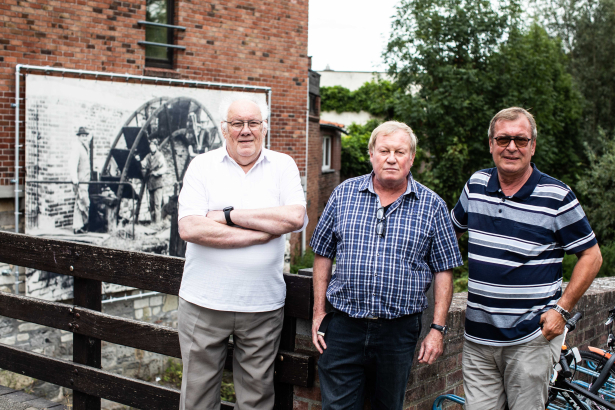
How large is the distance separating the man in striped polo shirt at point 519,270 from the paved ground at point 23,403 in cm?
271

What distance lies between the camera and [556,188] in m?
2.70

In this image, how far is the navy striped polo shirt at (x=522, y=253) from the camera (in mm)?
2664

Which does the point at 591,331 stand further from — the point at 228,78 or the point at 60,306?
the point at 228,78

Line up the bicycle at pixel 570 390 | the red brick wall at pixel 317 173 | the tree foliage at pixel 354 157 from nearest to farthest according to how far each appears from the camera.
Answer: the bicycle at pixel 570 390 < the red brick wall at pixel 317 173 < the tree foliage at pixel 354 157

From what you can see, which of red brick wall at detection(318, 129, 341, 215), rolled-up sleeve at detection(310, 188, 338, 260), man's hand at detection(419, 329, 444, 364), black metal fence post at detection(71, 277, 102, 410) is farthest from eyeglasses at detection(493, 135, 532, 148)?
red brick wall at detection(318, 129, 341, 215)

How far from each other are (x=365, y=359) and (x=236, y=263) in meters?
0.77

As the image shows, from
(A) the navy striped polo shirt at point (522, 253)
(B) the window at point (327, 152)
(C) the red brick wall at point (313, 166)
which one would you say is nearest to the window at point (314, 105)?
(C) the red brick wall at point (313, 166)

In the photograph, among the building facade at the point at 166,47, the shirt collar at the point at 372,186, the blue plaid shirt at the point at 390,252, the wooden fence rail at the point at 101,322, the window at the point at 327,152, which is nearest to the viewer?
the blue plaid shirt at the point at 390,252

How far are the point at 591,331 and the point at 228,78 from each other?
720 centimetres

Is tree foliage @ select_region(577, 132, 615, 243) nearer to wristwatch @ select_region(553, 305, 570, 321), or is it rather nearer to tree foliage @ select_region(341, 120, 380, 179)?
tree foliage @ select_region(341, 120, 380, 179)

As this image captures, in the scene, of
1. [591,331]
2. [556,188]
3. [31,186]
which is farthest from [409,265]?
[31,186]

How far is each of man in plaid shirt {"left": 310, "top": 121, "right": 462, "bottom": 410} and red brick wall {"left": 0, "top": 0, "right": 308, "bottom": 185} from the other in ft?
21.9

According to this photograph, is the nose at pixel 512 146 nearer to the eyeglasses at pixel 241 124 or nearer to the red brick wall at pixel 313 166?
the eyeglasses at pixel 241 124

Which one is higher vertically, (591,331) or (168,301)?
(591,331)
